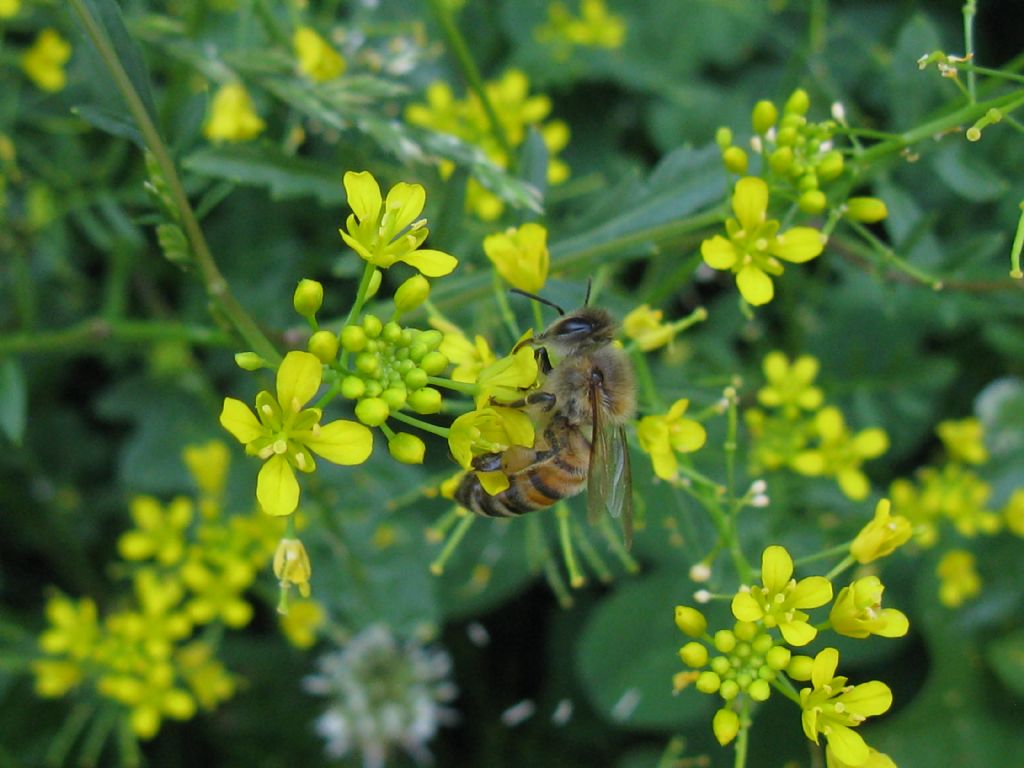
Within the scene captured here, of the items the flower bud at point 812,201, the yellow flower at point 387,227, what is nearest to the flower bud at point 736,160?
the flower bud at point 812,201

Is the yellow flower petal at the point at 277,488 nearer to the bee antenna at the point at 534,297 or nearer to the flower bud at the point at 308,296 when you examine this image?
the flower bud at the point at 308,296

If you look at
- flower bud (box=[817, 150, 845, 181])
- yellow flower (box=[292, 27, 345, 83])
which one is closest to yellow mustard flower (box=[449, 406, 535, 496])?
flower bud (box=[817, 150, 845, 181])

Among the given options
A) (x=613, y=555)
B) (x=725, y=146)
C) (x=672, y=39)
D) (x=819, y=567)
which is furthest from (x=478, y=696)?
(x=672, y=39)

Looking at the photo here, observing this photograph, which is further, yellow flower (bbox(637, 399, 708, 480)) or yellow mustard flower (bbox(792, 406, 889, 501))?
yellow mustard flower (bbox(792, 406, 889, 501))

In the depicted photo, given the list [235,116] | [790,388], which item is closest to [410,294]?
[235,116]

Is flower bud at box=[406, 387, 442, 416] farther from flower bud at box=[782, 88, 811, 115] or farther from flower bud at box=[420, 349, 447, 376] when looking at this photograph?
flower bud at box=[782, 88, 811, 115]
